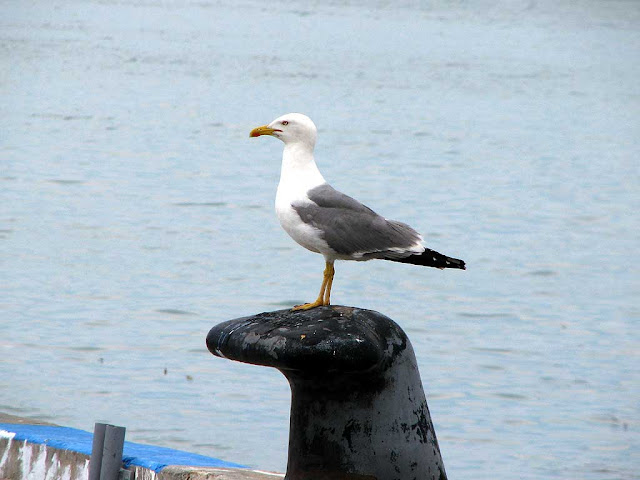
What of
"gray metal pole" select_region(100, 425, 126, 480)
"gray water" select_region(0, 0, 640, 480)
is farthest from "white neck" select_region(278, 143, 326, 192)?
"gray water" select_region(0, 0, 640, 480)

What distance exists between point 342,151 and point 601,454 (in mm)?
13922

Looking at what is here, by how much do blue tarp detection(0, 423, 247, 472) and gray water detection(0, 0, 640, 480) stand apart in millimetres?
2527

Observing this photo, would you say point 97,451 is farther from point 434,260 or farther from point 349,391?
point 434,260

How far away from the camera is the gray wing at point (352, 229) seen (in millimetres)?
4453

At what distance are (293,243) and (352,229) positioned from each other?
11.1m

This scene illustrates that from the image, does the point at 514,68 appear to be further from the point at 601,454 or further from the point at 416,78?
the point at 601,454

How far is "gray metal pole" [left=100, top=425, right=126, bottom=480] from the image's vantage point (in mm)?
4688

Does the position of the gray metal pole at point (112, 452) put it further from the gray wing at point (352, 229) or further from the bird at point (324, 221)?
the gray wing at point (352, 229)

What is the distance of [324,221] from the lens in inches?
173

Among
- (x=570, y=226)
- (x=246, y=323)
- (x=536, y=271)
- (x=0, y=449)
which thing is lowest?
(x=0, y=449)

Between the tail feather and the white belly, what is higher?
the white belly

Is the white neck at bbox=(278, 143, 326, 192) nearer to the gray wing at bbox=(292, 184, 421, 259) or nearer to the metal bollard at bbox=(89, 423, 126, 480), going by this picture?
the gray wing at bbox=(292, 184, 421, 259)

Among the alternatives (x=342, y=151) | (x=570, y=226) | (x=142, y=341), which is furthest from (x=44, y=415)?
(x=342, y=151)

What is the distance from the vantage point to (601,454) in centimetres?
884
